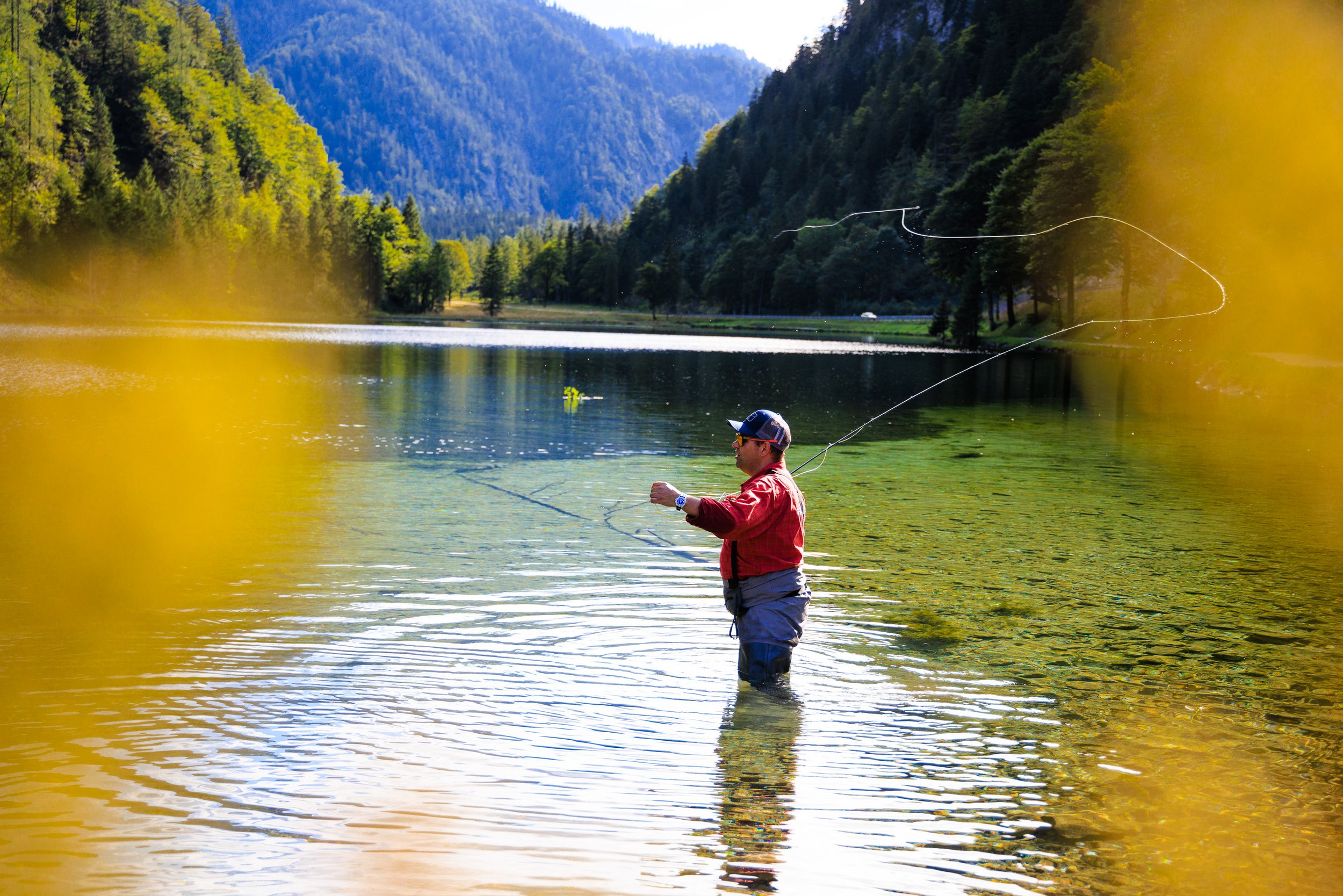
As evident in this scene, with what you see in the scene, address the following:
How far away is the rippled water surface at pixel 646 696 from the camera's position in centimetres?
538

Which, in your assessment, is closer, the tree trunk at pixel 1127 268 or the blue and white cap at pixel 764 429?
the blue and white cap at pixel 764 429

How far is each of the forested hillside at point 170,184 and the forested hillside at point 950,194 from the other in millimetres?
42753

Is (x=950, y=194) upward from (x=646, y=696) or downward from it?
upward

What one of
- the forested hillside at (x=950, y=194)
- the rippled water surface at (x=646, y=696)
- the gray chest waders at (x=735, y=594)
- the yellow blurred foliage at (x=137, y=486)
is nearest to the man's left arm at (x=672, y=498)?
the gray chest waders at (x=735, y=594)

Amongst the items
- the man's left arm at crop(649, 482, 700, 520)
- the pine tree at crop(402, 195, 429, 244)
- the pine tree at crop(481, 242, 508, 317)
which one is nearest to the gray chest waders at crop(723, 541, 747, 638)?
the man's left arm at crop(649, 482, 700, 520)

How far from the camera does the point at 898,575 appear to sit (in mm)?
12594

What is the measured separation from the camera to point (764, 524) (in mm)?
7449

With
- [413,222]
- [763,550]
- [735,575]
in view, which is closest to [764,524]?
[763,550]

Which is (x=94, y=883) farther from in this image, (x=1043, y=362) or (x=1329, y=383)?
(x=1043, y=362)

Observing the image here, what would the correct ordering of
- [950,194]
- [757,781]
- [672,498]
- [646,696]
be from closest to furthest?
[757,781]
[672,498]
[646,696]
[950,194]

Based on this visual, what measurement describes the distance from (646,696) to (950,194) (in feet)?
311

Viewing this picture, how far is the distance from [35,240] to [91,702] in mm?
119593

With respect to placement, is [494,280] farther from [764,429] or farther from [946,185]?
[764,429]

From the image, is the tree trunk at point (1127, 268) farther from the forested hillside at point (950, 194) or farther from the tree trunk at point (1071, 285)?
the tree trunk at point (1071, 285)
